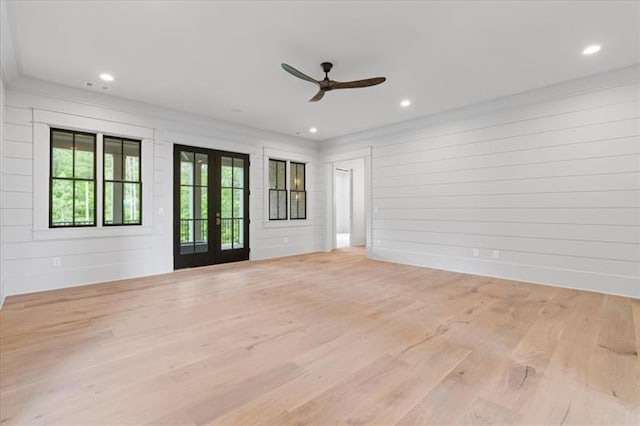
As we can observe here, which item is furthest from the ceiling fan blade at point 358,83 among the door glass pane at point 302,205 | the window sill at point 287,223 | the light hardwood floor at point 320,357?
the door glass pane at point 302,205

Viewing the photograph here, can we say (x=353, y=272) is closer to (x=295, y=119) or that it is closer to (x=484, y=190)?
(x=484, y=190)

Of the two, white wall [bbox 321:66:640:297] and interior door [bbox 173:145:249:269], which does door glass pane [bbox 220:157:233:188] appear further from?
white wall [bbox 321:66:640:297]

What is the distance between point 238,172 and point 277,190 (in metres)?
1.08

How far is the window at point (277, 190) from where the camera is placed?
23.1 feet

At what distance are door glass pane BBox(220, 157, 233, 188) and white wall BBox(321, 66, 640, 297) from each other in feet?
11.4

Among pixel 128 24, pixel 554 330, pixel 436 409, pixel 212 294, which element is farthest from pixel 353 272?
pixel 128 24

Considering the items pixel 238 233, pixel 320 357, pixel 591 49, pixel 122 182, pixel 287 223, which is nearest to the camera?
pixel 320 357

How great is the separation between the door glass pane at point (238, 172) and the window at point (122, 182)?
180 centimetres

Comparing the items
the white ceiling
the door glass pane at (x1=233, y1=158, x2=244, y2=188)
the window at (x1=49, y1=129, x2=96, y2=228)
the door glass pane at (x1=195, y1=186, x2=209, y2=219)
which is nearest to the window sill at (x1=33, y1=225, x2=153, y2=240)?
the window at (x1=49, y1=129, x2=96, y2=228)

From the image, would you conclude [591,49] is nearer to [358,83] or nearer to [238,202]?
[358,83]

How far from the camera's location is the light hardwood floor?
5.61ft

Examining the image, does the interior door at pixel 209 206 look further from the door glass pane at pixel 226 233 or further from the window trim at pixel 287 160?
the window trim at pixel 287 160

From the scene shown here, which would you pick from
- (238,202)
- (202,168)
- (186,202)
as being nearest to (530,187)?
(238,202)

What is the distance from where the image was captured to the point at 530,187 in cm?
462
